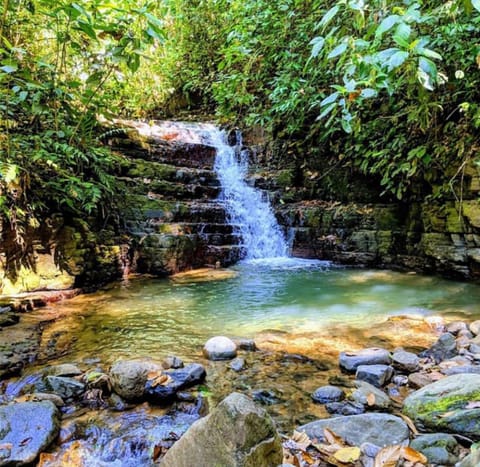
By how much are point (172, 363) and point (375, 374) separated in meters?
1.29

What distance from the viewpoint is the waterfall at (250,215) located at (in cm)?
705

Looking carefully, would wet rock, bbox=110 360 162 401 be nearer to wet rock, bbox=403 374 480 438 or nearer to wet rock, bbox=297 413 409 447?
wet rock, bbox=297 413 409 447

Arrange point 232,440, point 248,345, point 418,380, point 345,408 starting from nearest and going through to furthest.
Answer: point 232,440, point 345,408, point 418,380, point 248,345

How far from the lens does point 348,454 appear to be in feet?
4.61

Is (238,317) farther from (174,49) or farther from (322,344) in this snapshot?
(174,49)

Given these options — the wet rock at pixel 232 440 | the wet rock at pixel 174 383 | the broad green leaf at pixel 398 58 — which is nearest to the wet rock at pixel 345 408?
the wet rock at pixel 232 440

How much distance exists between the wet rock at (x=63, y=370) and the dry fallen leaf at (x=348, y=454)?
5.32ft

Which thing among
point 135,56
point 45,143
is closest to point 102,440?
point 135,56

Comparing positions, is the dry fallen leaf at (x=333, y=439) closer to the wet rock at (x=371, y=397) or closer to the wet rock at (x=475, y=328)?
the wet rock at (x=371, y=397)

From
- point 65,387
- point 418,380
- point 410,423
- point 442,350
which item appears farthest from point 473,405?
point 65,387

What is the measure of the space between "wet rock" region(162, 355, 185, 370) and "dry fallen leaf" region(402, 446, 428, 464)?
140 centimetres

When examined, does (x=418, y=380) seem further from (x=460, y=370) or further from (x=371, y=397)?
(x=371, y=397)

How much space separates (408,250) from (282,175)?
10.7 feet

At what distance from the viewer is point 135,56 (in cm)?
181
